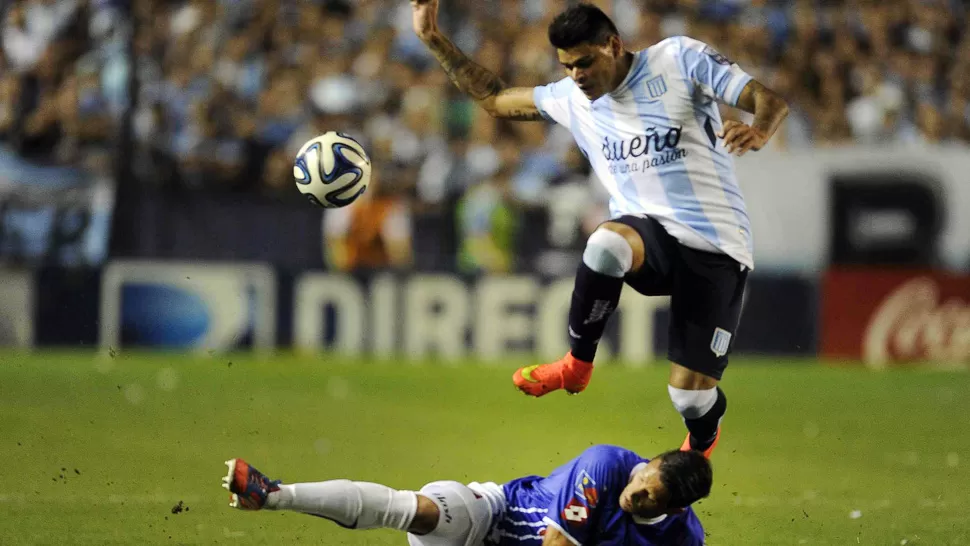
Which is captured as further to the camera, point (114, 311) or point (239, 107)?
point (239, 107)

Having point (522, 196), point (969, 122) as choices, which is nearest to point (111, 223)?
point (522, 196)

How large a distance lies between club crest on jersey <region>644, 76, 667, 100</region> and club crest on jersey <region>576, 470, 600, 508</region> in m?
2.07

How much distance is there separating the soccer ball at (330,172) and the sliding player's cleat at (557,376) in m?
1.38

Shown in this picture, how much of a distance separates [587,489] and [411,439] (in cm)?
549

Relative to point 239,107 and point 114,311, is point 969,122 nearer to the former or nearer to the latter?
point 239,107

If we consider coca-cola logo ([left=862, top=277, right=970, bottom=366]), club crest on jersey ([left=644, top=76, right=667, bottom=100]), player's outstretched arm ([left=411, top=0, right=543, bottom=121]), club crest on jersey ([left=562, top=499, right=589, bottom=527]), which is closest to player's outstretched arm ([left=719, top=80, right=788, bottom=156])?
club crest on jersey ([left=644, top=76, right=667, bottom=100])

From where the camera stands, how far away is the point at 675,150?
6.93 m

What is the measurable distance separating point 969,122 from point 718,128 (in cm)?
1352

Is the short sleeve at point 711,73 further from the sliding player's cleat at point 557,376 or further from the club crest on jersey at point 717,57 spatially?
the sliding player's cleat at point 557,376

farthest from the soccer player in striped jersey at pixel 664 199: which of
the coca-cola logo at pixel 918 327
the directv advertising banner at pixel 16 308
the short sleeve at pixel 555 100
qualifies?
the coca-cola logo at pixel 918 327

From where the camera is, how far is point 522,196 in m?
16.8

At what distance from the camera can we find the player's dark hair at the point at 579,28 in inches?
262

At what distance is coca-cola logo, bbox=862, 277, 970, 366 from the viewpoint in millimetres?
16672

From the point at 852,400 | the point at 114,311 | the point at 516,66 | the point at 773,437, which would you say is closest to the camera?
the point at 773,437
